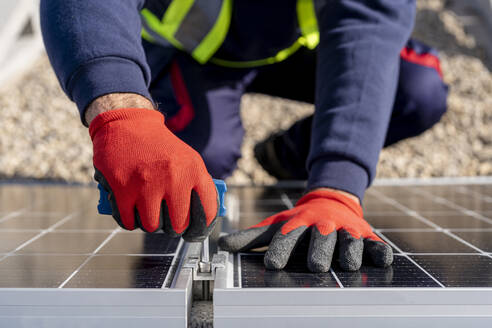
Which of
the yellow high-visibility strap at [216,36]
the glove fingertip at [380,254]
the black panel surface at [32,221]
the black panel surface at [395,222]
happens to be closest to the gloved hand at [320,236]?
the glove fingertip at [380,254]

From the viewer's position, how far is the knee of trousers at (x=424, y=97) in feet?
8.70

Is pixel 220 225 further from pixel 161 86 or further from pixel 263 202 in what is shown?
pixel 161 86

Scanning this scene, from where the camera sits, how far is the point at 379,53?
198cm

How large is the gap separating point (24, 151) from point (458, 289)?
4.47 metres

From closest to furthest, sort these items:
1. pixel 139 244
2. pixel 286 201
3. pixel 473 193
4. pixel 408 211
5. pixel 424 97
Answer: pixel 139 244
pixel 408 211
pixel 424 97
pixel 286 201
pixel 473 193

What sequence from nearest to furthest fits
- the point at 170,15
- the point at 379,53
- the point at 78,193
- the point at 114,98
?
the point at 114,98 → the point at 379,53 → the point at 170,15 → the point at 78,193

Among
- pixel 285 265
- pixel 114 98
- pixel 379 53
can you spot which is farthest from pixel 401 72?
pixel 114 98

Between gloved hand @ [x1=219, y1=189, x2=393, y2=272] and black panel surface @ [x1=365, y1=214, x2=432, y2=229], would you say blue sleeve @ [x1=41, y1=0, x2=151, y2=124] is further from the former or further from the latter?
black panel surface @ [x1=365, y1=214, x2=432, y2=229]

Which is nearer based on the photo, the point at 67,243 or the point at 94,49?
the point at 94,49

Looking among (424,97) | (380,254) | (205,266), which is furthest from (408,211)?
(205,266)

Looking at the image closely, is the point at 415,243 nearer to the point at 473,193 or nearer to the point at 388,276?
the point at 388,276

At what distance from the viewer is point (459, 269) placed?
1497mm

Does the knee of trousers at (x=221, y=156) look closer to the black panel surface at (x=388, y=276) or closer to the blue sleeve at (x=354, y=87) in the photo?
the blue sleeve at (x=354, y=87)

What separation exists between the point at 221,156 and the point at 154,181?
156 centimetres
